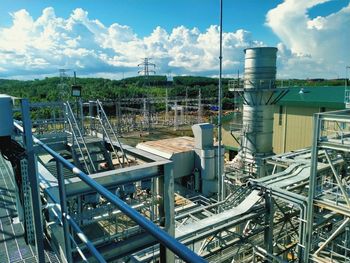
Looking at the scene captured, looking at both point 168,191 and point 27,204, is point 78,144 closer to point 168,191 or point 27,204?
point 27,204

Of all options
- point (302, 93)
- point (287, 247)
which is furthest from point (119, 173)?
point (302, 93)

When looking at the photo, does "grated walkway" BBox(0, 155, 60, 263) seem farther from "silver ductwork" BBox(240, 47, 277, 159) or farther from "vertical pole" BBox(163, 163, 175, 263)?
"silver ductwork" BBox(240, 47, 277, 159)

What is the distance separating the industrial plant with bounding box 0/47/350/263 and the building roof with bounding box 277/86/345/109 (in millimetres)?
294

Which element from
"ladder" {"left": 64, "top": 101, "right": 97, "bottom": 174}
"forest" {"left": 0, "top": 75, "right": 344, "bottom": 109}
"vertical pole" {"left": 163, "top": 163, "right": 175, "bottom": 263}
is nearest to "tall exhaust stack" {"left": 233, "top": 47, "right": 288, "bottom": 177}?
"ladder" {"left": 64, "top": 101, "right": 97, "bottom": 174}

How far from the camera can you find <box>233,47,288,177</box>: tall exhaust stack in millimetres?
12594

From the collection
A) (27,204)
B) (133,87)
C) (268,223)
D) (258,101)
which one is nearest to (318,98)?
(258,101)

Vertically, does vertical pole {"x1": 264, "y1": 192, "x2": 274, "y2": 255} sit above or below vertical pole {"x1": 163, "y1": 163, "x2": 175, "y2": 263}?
below

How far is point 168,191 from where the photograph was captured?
12.5ft

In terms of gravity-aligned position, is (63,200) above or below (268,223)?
above

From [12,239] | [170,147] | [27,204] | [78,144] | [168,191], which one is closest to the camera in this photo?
[27,204]

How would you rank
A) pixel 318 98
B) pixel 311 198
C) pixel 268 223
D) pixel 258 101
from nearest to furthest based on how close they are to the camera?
pixel 311 198 → pixel 268 223 → pixel 258 101 → pixel 318 98

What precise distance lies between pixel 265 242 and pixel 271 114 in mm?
7019

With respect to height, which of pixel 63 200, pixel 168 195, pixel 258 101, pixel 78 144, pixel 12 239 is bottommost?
Result: pixel 12 239

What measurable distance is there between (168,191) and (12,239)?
209 cm
